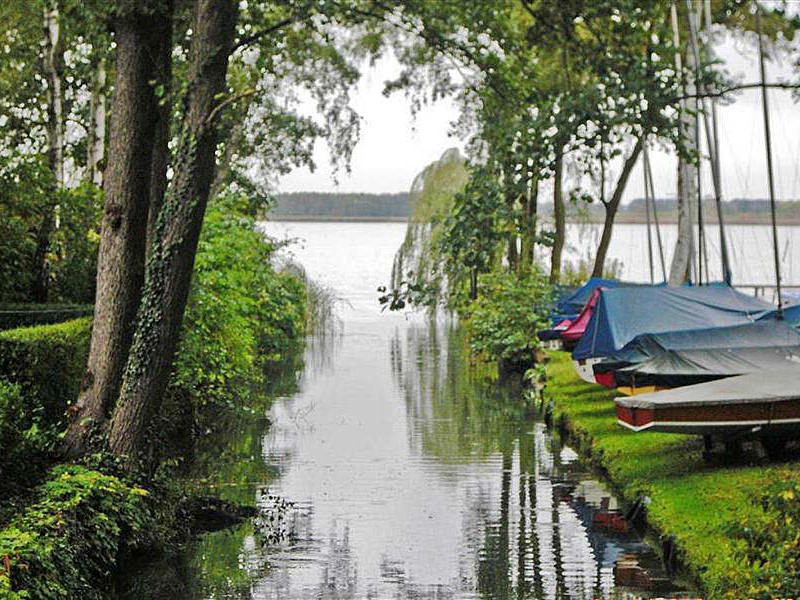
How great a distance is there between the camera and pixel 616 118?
1273 centimetres

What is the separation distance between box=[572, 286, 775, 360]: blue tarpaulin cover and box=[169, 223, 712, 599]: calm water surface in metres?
1.96

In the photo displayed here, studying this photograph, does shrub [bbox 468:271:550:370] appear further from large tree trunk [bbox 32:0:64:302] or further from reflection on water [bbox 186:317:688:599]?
large tree trunk [bbox 32:0:64:302]

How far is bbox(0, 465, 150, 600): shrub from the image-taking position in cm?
1000

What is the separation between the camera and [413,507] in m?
17.0

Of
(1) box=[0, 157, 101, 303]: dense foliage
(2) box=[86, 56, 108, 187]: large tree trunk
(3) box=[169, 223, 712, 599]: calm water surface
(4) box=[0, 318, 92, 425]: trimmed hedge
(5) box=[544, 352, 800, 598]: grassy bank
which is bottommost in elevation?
(3) box=[169, 223, 712, 599]: calm water surface

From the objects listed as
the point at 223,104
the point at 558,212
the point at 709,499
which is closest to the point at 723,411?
the point at 709,499

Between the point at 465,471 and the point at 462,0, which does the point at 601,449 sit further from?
the point at 462,0

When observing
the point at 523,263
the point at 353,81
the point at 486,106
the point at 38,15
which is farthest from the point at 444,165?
the point at 486,106

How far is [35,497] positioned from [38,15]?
17.8 metres

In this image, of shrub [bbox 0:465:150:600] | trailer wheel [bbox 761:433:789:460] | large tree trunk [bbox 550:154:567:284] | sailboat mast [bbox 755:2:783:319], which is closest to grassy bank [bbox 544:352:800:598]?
trailer wheel [bbox 761:433:789:460]

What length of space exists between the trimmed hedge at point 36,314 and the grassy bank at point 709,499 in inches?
308

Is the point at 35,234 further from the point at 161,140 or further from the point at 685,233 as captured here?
the point at 685,233

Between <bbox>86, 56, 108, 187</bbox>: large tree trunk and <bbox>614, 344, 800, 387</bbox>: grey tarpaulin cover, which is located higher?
<bbox>86, 56, 108, 187</bbox>: large tree trunk

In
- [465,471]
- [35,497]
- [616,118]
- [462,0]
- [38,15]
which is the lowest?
[465,471]
